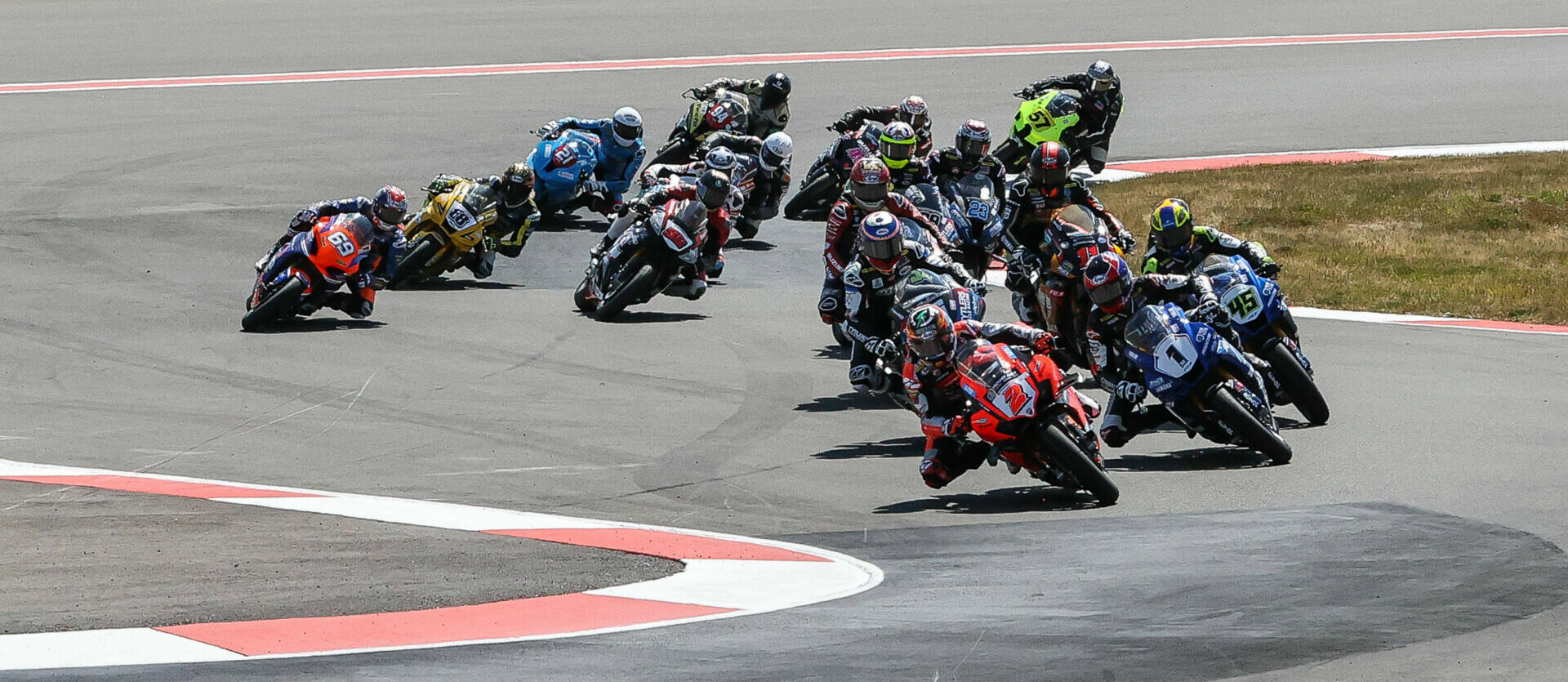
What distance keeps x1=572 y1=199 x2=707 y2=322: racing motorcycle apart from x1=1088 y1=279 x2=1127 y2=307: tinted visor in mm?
5120

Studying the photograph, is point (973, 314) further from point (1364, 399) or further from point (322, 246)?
point (322, 246)

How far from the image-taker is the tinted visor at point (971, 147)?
51.7ft

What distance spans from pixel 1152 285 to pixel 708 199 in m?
5.23

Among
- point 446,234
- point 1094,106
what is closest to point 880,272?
point 446,234

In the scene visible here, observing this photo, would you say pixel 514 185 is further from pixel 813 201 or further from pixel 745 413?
pixel 745 413

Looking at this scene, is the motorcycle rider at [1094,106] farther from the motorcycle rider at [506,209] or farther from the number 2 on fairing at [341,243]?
the number 2 on fairing at [341,243]

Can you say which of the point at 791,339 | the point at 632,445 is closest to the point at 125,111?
the point at 791,339

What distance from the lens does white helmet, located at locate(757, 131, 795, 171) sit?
1836cm

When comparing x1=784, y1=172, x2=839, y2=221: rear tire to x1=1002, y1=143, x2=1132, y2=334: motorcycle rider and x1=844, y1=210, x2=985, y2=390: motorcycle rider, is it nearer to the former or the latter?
x1=1002, y1=143, x2=1132, y2=334: motorcycle rider

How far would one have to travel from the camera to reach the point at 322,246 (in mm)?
15102

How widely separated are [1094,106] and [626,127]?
220 inches

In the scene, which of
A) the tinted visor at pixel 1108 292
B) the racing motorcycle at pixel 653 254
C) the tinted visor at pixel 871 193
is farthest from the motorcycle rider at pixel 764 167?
the tinted visor at pixel 1108 292

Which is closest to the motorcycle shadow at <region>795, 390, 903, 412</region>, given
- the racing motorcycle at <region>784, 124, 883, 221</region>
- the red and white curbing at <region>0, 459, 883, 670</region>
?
the red and white curbing at <region>0, 459, 883, 670</region>

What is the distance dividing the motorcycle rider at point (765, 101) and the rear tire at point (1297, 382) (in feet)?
30.3
